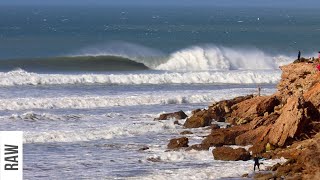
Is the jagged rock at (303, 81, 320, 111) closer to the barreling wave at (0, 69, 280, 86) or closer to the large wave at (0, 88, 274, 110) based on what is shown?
the large wave at (0, 88, 274, 110)

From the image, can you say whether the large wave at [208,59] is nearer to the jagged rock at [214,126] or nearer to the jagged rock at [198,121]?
the jagged rock at [198,121]

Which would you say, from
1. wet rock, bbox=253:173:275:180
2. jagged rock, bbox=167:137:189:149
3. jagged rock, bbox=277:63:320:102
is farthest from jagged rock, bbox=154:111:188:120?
wet rock, bbox=253:173:275:180

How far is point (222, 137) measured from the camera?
24.9m

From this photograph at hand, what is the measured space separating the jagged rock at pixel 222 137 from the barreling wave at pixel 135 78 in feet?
54.8

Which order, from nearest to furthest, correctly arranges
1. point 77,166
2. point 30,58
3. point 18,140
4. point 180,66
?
point 18,140 → point 77,166 → point 180,66 → point 30,58

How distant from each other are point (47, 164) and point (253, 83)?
76.8 feet

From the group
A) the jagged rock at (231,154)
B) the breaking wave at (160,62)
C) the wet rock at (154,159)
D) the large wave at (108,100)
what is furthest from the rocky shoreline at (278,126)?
the breaking wave at (160,62)

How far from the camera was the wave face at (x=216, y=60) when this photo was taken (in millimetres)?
54062

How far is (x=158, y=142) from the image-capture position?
25.6 meters

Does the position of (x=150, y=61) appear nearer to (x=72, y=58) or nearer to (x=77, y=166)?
(x=72, y=58)

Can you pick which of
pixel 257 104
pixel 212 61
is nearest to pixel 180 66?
pixel 212 61

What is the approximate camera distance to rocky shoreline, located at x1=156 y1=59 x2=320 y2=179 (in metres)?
21.0

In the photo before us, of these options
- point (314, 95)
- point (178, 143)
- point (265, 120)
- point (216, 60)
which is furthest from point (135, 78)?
point (178, 143)

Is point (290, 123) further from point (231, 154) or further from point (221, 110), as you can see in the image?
point (221, 110)
